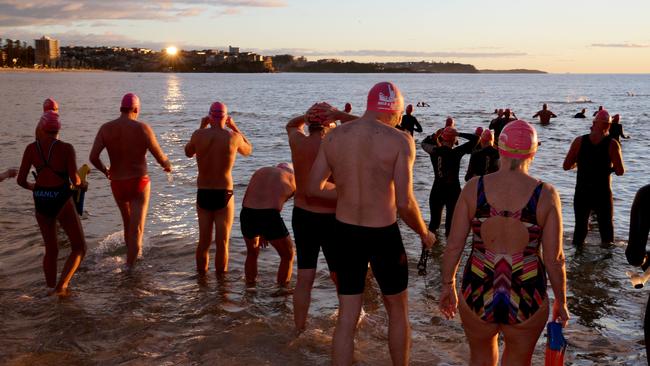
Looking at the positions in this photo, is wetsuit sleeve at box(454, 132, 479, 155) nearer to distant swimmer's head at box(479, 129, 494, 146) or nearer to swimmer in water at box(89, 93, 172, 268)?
distant swimmer's head at box(479, 129, 494, 146)

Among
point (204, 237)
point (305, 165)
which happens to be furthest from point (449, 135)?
point (305, 165)

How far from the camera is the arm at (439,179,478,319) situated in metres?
3.71

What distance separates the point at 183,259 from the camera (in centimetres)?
842

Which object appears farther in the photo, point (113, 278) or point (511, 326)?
point (113, 278)

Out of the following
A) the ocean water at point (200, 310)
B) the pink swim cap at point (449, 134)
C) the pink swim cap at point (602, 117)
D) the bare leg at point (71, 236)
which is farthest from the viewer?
the pink swim cap at point (449, 134)

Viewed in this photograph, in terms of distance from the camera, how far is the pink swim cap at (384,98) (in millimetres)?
4223

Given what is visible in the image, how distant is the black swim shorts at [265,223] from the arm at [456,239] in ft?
9.23

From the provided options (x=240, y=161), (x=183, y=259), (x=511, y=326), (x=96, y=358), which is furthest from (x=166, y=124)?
(x=511, y=326)

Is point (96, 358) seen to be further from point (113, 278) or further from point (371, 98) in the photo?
point (371, 98)

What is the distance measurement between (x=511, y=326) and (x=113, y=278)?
529 centimetres

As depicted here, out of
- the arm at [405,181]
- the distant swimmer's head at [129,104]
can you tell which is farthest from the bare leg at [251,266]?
the arm at [405,181]

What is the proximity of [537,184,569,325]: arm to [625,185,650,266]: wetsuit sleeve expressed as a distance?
427 mm

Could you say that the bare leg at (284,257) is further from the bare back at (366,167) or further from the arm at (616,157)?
the arm at (616,157)

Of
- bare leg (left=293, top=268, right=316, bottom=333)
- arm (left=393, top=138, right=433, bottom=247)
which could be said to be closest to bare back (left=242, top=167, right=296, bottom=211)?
bare leg (left=293, top=268, right=316, bottom=333)
